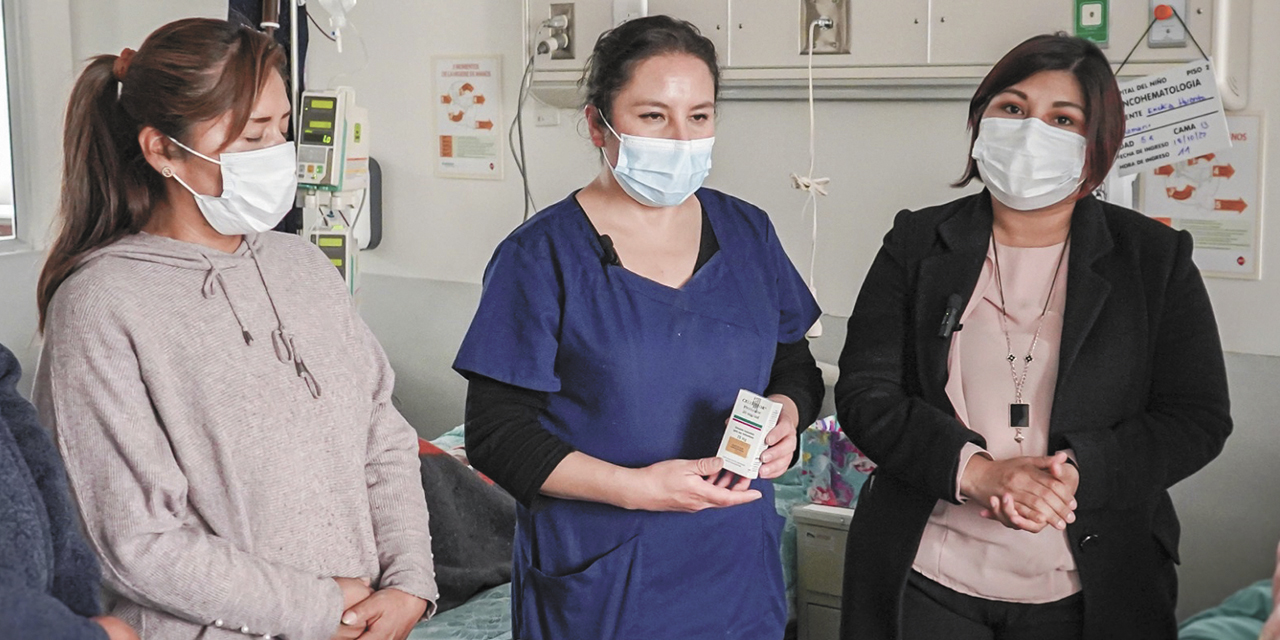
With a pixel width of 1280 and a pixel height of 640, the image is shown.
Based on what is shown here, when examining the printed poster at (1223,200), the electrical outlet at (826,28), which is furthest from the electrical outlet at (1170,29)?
the electrical outlet at (826,28)

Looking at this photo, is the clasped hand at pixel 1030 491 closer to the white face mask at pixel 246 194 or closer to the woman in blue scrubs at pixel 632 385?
the woman in blue scrubs at pixel 632 385

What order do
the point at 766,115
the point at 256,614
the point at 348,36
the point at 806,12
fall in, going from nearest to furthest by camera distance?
the point at 256,614 < the point at 806,12 < the point at 766,115 < the point at 348,36

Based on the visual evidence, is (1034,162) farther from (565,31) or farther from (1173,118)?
(565,31)

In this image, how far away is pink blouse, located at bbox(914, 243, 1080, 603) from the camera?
5.72 ft

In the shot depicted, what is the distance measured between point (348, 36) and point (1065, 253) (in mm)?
2816

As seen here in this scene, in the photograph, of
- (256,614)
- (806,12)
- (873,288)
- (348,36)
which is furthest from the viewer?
(348,36)

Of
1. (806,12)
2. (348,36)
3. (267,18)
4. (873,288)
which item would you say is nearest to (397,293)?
(348,36)

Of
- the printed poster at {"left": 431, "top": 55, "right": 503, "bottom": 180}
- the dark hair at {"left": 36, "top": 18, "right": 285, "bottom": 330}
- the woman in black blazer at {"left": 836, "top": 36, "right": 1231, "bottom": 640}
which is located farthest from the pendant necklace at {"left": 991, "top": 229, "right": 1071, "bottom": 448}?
the printed poster at {"left": 431, "top": 55, "right": 503, "bottom": 180}

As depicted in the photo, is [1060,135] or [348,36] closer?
[1060,135]

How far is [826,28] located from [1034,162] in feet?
4.29

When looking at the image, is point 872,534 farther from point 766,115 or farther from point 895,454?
point 766,115

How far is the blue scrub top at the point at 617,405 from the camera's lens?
5.46 feet

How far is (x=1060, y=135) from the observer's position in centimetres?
180

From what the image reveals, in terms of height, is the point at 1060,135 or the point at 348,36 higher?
the point at 348,36
